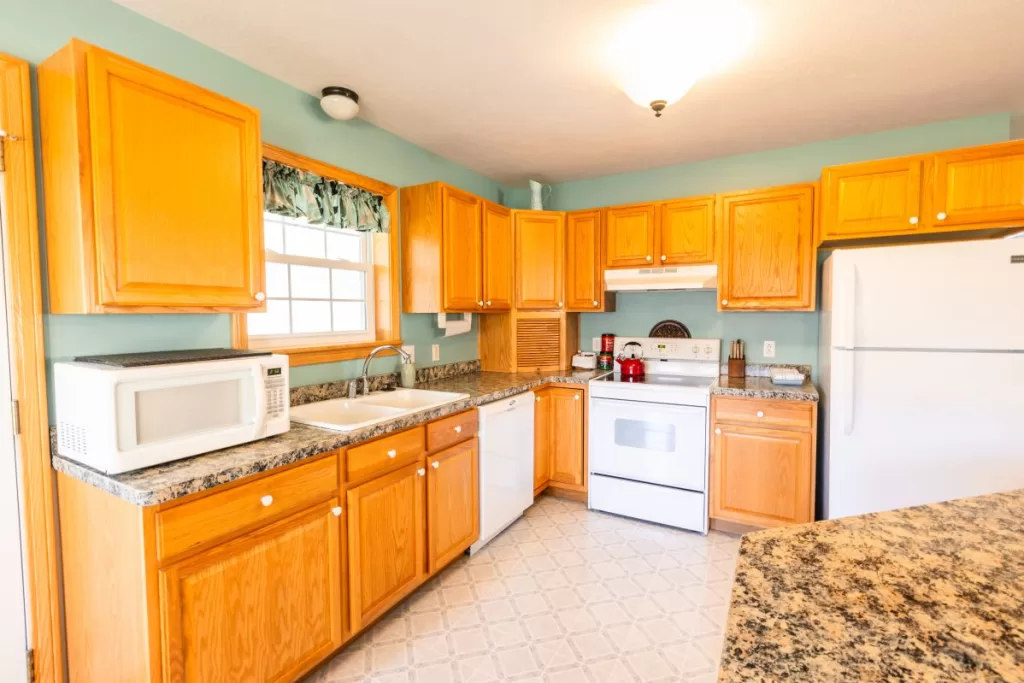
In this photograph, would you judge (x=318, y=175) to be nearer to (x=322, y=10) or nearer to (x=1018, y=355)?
(x=322, y=10)

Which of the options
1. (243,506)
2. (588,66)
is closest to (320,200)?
(588,66)

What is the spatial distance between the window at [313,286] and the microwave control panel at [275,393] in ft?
1.79

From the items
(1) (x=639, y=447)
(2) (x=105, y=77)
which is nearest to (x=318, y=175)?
(2) (x=105, y=77)

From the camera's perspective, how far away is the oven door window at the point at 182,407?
1.31 metres

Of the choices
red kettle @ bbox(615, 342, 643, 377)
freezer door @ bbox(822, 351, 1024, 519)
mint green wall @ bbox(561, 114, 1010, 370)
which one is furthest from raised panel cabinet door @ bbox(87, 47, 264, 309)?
freezer door @ bbox(822, 351, 1024, 519)

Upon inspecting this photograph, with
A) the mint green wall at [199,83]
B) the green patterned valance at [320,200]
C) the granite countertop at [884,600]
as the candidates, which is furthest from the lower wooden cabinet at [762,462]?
the green patterned valance at [320,200]

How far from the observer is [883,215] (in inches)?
98.3

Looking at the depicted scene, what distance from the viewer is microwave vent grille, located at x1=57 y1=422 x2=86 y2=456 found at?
1.37 metres

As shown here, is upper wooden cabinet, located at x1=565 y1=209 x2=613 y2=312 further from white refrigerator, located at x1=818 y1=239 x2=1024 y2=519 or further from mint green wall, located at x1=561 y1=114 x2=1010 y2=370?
white refrigerator, located at x1=818 y1=239 x2=1024 y2=519

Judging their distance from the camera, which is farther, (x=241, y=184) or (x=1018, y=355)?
(x=1018, y=355)

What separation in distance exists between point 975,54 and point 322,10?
8.55 ft

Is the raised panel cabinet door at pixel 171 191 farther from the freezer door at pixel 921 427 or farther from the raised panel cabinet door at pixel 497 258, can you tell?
the freezer door at pixel 921 427

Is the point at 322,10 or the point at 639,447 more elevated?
the point at 322,10

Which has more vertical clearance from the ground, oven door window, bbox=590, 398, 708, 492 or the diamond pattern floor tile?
oven door window, bbox=590, 398, 708, 492
